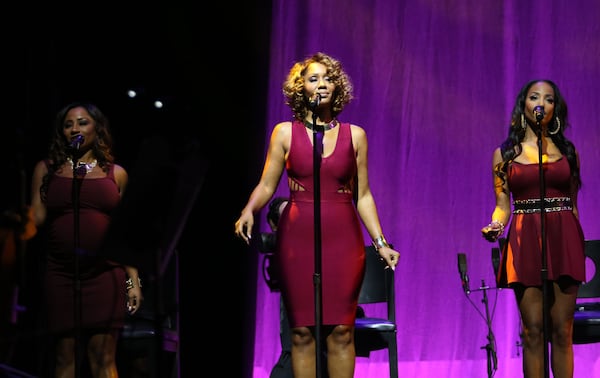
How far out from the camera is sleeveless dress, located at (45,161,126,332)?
4566mm

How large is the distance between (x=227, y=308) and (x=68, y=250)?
184 cm

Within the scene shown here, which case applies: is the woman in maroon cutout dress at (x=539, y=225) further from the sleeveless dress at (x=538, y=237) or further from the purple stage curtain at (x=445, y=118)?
the purple stage curtain at (x=445, y=118)

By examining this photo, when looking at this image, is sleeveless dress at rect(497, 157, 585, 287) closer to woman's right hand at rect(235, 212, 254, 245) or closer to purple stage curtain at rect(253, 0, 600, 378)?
woman's right hand at rect(235, 212, 254, 245)

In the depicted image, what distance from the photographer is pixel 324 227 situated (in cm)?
418

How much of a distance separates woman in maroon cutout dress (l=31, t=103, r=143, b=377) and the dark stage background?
0.96 feet

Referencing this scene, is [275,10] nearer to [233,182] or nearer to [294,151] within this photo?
[233,182]

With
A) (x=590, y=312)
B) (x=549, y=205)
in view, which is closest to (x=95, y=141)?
(x=549, y=205)

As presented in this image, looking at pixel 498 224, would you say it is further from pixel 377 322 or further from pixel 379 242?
pixel 377 322

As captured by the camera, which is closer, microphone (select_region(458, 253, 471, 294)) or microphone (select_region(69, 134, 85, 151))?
microphone (select_region(69, 134, 85, 151))

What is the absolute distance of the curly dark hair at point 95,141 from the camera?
4750 mm

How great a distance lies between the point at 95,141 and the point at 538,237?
2.43 metres

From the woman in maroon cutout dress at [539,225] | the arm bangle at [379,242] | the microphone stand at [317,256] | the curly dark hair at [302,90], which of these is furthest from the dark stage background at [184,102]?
the woman in maroon cutout dress at [539,225]

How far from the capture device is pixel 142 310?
18.6ft

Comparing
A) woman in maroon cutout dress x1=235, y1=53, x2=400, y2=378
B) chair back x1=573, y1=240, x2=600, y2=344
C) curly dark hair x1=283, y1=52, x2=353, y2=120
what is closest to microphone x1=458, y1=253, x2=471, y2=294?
chair back x1=573, y1=240, x2=600, y2=344
